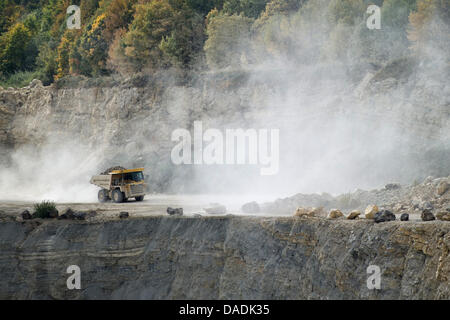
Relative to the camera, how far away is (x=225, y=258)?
1695cm

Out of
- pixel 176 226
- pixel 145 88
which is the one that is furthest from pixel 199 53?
pixel 176 226

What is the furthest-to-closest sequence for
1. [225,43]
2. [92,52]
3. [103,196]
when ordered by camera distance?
[92,52] < [225,43] < [103,196]

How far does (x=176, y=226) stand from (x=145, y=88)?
17407 millimetres

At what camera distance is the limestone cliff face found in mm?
12955

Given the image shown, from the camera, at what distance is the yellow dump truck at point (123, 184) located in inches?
1019

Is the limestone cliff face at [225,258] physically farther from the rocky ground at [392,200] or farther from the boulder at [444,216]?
the rocky ground at [392,200]

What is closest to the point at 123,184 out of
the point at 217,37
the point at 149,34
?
the point at 217,37

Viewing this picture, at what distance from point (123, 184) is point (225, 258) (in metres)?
10.2

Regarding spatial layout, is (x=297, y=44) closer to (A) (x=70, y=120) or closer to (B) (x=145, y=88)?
(B) (x=145, y=88)

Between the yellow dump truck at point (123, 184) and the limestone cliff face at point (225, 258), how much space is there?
588 cm
